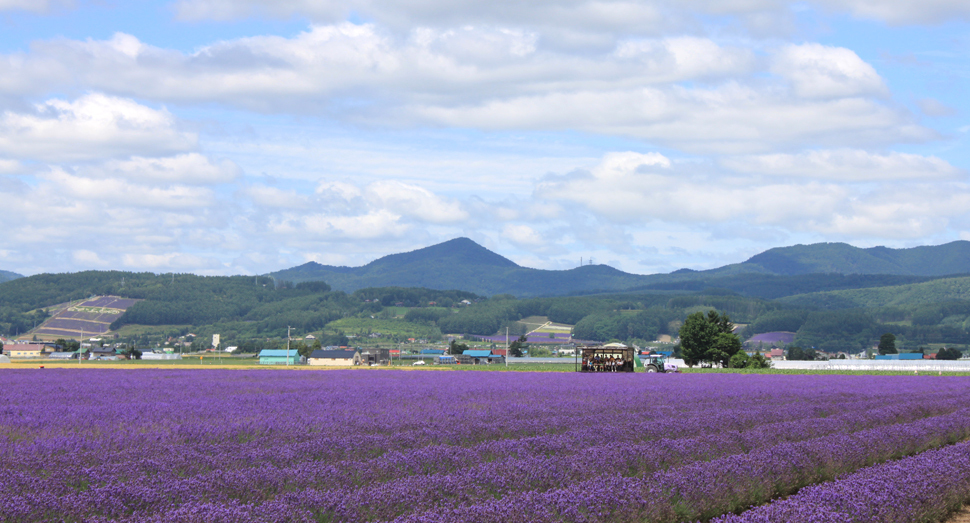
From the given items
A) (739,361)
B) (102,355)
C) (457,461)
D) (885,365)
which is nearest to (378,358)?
(739,361)

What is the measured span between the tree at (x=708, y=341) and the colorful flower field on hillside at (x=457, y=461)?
6153 centimetres

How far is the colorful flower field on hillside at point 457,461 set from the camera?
9984 mm

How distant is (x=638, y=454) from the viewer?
14547 millimetres

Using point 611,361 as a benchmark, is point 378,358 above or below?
below

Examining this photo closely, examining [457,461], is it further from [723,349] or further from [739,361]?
[723,349]

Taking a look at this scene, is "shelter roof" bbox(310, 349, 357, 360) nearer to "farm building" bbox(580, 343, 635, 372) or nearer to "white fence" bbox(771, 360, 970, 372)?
"white fence" bbox(771, 360, 970, 372)

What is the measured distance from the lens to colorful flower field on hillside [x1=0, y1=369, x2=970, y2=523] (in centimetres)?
998

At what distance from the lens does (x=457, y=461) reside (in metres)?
13.7

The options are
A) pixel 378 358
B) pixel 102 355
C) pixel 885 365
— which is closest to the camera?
pixel 885 365

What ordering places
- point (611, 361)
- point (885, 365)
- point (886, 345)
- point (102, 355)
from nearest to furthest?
point (611, 361) → point (885, 365) → point (102, 355) → point (886, 345)

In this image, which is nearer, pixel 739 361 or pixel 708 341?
pixel 739 361

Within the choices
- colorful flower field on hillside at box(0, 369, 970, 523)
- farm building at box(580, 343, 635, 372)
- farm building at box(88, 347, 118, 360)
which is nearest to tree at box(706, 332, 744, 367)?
farm building at box(580, 343, 635, 372)

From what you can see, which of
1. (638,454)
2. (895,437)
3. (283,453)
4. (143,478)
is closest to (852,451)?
(895,437)

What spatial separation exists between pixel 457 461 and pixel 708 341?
248 ft
